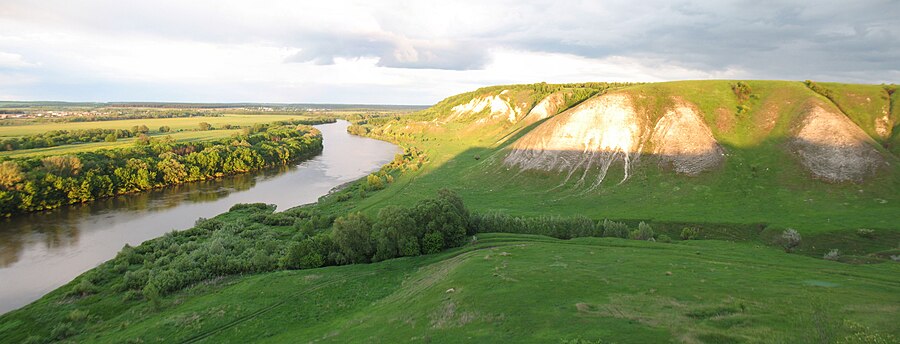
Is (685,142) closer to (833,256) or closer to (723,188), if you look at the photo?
(723,188)

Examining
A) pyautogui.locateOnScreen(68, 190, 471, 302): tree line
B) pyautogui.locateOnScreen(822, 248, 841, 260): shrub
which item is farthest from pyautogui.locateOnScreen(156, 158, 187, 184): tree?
pyautogui.locateOnScreen(822, 248, 841, 260): shrub

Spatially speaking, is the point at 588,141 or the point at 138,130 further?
the point at 138,130

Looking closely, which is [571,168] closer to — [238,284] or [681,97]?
[681,97]

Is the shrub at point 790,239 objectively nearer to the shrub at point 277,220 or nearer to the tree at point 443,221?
the tree at point 443,221

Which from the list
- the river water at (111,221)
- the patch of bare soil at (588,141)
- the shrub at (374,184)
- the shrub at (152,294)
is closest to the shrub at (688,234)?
the patch of bare soil at (588,141)

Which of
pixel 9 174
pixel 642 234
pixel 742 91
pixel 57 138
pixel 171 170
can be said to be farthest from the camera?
pixel 57 138

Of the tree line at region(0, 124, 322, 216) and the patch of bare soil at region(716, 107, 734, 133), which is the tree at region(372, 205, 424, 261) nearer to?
the patch of bare soil at region(716, 107, 734, 133)

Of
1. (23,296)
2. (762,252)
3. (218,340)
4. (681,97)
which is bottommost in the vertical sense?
(23,296)

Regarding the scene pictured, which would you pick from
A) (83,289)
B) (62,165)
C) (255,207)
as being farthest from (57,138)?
(83,289)

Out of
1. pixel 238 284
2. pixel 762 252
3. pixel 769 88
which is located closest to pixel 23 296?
pixel 238 284
